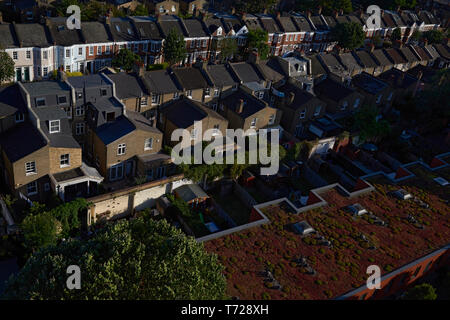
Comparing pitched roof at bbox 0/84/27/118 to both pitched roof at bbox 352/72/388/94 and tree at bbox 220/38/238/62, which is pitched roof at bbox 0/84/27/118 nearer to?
tree at bbox 220/38/238/62

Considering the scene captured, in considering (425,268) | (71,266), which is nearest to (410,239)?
(425,268)

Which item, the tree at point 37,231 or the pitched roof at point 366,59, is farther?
the pitched roof at point 366,59

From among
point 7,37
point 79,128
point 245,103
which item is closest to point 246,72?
point 245,103

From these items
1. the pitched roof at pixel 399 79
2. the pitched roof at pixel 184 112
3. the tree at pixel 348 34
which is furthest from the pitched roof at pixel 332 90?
the tree at pixel 348 34

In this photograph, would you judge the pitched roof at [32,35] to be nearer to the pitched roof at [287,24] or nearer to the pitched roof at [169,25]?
the pitched roof at [169,25]

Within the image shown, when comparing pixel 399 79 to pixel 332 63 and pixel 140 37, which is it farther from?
pixel 140 37

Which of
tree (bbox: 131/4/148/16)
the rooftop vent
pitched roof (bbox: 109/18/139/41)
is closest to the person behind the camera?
the rooftop vent

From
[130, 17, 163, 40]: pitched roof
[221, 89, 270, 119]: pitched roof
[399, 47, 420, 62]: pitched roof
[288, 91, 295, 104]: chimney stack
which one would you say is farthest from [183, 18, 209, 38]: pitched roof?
[399, 47, 420, 62]: pitched roof
